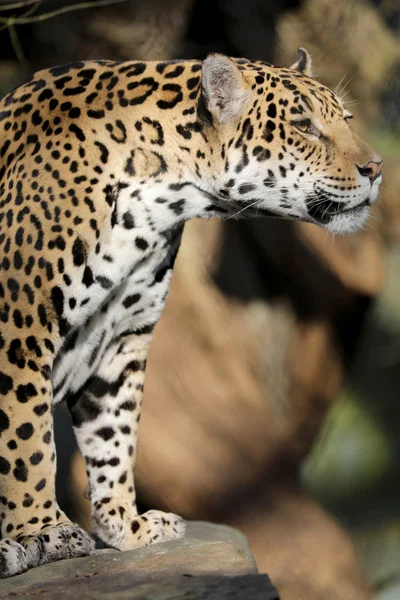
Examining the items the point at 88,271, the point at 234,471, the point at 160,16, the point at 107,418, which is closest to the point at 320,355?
the point at 234,471

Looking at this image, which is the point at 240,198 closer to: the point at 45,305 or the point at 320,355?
the point at 45,305

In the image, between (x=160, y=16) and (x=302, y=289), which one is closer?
(x=160, y=16)

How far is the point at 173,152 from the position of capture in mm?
5727

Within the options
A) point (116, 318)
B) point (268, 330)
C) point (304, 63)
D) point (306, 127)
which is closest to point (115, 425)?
point (116, 318)

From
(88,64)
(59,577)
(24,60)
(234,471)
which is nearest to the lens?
(59,577)

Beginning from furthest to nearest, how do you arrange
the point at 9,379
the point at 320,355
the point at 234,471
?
the point at 320,355 < the point at 234,471 < the point at 9,379

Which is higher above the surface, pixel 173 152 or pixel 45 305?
pixel 173 152

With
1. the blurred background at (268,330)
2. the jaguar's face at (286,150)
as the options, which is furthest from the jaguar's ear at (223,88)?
the blurred background at (268,330)

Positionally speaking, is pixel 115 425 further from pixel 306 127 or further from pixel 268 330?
pixel 268 330

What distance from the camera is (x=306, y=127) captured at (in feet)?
18.6

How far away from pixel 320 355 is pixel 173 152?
23.4 feet

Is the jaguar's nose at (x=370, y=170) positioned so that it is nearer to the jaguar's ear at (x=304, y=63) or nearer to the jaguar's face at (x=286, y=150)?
the jaguar's face at (x=286, y=150)

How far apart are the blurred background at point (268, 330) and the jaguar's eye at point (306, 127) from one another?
5.12m

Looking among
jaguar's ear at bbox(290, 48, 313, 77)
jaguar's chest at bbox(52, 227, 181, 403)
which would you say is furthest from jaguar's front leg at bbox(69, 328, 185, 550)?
jaguar's ear at bbox(290, 48, 313, 77)
